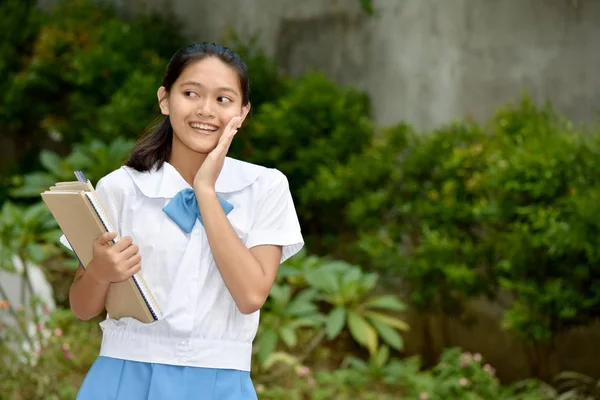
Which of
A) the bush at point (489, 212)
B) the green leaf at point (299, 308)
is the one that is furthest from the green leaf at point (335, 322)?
the bush at point (489, 212)

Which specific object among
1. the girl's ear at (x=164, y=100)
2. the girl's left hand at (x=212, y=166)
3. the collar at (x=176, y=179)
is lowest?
the collar at (x=176, y=179)

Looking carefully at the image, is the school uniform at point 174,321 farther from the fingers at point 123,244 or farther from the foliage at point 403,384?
the foliage at point 403,384

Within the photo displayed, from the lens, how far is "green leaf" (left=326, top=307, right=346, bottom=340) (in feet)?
19.1

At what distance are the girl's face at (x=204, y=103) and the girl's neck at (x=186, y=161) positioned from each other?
2cm

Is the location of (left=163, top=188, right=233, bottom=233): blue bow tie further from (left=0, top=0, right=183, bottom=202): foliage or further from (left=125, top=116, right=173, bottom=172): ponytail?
(left=0, top=0, right=183, bottom=202): foliage

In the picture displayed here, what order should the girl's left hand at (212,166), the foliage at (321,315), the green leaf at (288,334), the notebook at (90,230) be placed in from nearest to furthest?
the notebook at (90,230) → the girl's left hand at (212,166) → the green leaf at (288,334) → the foliage at (321,315)

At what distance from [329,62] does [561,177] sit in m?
3.06

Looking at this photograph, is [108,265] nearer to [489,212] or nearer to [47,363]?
[47,363]

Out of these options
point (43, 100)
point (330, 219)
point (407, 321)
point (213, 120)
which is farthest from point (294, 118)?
point (213, 120)

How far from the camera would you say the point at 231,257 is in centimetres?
187

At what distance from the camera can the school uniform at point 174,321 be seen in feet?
6.21

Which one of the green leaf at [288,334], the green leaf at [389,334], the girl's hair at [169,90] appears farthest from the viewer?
the green leaf at [389,334]

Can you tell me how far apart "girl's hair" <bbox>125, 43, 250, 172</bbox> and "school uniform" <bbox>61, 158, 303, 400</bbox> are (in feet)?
0.21

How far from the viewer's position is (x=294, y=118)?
7.46 meters
